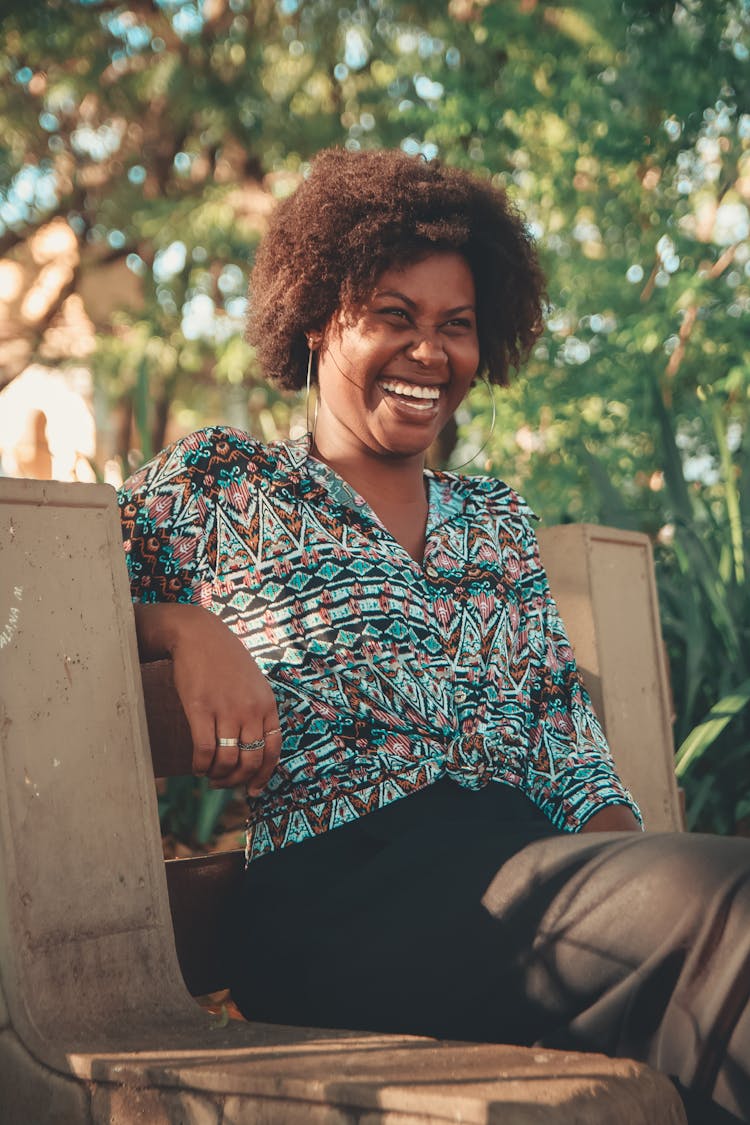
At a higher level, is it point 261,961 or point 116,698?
point 116,698

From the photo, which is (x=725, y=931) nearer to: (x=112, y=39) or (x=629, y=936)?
(x=629, y=936)

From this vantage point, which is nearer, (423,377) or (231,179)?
(423,377)

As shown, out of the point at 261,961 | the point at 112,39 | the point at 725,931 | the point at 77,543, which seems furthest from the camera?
the point at 112,39

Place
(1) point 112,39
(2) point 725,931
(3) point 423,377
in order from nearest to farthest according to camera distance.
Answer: (2) point 725,931, (3) point 423,377, (1) point 112,39

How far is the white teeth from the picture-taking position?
2582 mm

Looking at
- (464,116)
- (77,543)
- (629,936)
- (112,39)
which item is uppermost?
(112,39)

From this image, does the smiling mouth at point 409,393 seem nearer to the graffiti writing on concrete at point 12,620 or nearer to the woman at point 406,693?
the woman at point 406,693

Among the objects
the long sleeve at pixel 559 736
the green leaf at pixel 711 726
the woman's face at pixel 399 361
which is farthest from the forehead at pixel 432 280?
the green leaf at pixel 711 726

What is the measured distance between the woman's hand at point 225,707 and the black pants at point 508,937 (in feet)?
0.75

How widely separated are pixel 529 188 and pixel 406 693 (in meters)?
7.15

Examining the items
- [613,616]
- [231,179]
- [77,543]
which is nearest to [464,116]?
[231,179]

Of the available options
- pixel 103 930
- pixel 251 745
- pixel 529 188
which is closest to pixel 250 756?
pixel 251 745

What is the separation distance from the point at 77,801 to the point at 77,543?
1.17 feet

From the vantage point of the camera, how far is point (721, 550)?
4.36 meters
